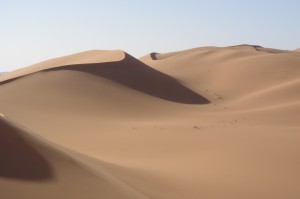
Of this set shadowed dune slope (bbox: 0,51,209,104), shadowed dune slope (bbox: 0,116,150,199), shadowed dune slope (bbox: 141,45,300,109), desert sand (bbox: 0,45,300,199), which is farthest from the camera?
shadowed dune slope (bbox: 141,45,300,109)

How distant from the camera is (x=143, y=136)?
10.0 meters

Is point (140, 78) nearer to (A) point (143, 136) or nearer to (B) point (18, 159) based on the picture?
(A) point (143, 136)

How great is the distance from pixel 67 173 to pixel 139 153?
12.3 feet

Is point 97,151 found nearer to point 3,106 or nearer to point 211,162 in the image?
point 211,162

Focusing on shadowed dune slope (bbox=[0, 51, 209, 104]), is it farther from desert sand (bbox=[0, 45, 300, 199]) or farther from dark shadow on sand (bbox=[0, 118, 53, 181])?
dark shadow on sand (bbox=[0, 118, 53, 181])

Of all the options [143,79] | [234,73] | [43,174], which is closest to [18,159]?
[43,174]

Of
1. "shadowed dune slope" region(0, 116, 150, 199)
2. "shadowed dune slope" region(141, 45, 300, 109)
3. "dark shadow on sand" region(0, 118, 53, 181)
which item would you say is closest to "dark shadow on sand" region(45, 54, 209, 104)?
"shadowed dune slope" region(141, 45, 300, 109)

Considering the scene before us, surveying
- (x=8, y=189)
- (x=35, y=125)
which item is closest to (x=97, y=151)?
(x=35, y=125)

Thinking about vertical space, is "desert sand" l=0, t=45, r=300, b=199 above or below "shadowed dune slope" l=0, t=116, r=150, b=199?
below

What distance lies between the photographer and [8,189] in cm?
383

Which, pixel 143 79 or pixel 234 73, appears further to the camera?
pixel 234 73

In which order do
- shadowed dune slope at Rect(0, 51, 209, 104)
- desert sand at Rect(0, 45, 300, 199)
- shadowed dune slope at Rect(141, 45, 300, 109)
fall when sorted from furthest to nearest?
shadowed dune slope at Rect(141, 45, 300, 109), shadowed dune slope at Rect(0, 51, 209, 104), desert sand at Rect(0, 45, 300, 199)

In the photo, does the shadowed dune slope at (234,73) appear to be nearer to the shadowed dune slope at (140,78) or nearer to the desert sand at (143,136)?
the desert sand at (143,136)

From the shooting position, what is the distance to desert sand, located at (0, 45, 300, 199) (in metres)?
4.74
